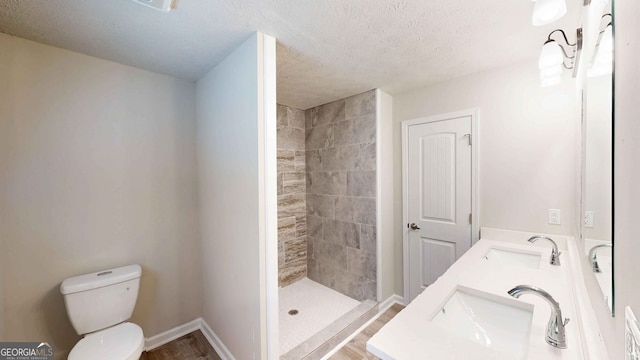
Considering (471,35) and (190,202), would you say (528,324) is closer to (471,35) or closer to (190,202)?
(471,35)

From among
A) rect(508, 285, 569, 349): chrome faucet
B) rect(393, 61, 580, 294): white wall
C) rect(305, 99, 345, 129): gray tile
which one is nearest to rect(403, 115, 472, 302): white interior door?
rect(393, 61, 580, 294): white wall

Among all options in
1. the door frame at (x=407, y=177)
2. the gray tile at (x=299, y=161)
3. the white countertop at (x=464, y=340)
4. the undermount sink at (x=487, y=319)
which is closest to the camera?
the white countertop at (x=464, y=340)

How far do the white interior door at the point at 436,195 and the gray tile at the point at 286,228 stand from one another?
142 cm

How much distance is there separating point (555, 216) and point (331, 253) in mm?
2129

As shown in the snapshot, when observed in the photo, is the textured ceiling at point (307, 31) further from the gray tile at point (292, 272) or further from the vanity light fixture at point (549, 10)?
the gray tile at point (292, 272)

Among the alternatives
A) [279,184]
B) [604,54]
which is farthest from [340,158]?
[604,54]

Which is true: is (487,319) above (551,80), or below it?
below

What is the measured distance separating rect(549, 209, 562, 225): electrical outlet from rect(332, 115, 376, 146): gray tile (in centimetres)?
155

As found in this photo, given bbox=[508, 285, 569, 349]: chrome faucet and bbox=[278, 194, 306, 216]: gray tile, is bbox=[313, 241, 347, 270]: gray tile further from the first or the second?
bbox=[508, 285, 569, 349]: chrome faucet

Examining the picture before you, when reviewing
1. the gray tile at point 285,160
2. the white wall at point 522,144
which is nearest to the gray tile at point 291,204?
the gray tile at point 285,160

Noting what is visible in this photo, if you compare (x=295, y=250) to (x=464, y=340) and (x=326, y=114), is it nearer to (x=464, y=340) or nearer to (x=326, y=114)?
(x=326, y=114)

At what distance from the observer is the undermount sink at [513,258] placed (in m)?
1.76

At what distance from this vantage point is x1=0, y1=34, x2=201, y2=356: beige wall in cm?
156

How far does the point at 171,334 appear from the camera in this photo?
7.09 ft
